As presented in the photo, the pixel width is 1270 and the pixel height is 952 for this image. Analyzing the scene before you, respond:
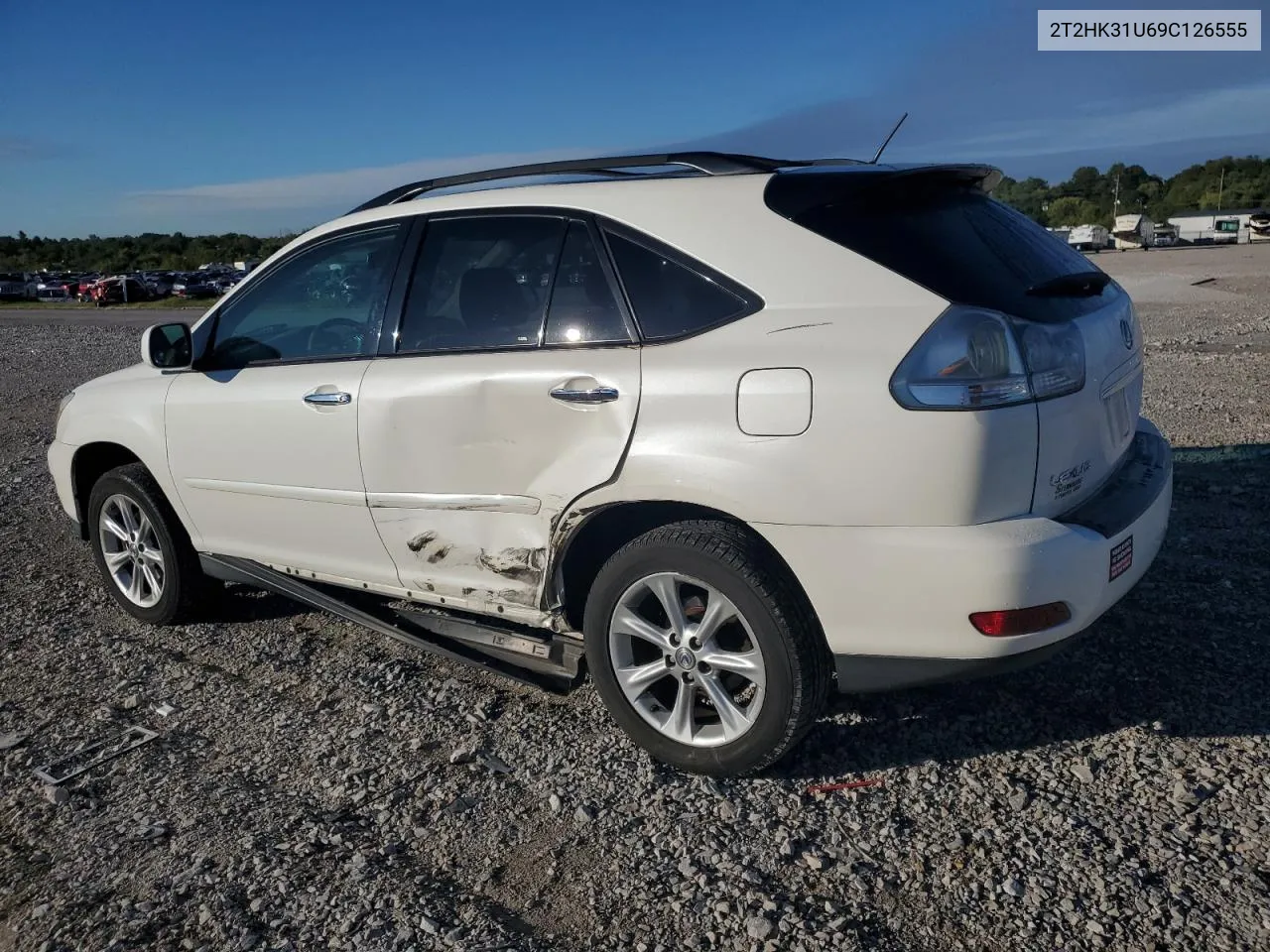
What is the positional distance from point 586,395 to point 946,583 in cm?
120

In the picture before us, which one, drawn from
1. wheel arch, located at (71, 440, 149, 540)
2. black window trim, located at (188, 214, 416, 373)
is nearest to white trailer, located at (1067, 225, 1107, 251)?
wheel arch, located at (71, 440, 149, 540)

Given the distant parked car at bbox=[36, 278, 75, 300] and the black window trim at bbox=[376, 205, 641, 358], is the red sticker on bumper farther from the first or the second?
the distant parked car at bbox=[36, 278, 75, 300]

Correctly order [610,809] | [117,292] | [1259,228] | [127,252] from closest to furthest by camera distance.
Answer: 1. [610,809]
2. [117,292]
3. [1259,228]
4. [127,252]

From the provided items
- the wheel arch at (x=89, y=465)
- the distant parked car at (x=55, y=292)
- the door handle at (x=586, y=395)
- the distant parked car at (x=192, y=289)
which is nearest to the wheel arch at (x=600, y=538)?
the door handle at (x=586, y=395)

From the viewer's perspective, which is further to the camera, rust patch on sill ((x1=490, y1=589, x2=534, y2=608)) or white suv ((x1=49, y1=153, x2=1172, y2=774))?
rust patch on sill ((x1=490, y1=589, x2=534, y2=608))

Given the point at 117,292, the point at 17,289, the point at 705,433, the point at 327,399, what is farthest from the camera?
the point at 17,289

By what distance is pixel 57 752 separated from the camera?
3754 mm

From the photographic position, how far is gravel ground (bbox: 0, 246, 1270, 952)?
8.74 ft

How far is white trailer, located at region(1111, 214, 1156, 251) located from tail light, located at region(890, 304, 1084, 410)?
2788 inches

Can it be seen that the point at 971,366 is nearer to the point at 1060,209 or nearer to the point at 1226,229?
the point at 1226,229

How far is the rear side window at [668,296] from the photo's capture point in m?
3.17

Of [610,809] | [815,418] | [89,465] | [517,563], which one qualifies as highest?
[815,418]

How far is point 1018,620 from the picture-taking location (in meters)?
2.85

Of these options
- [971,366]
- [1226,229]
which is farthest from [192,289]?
[1226,229]
